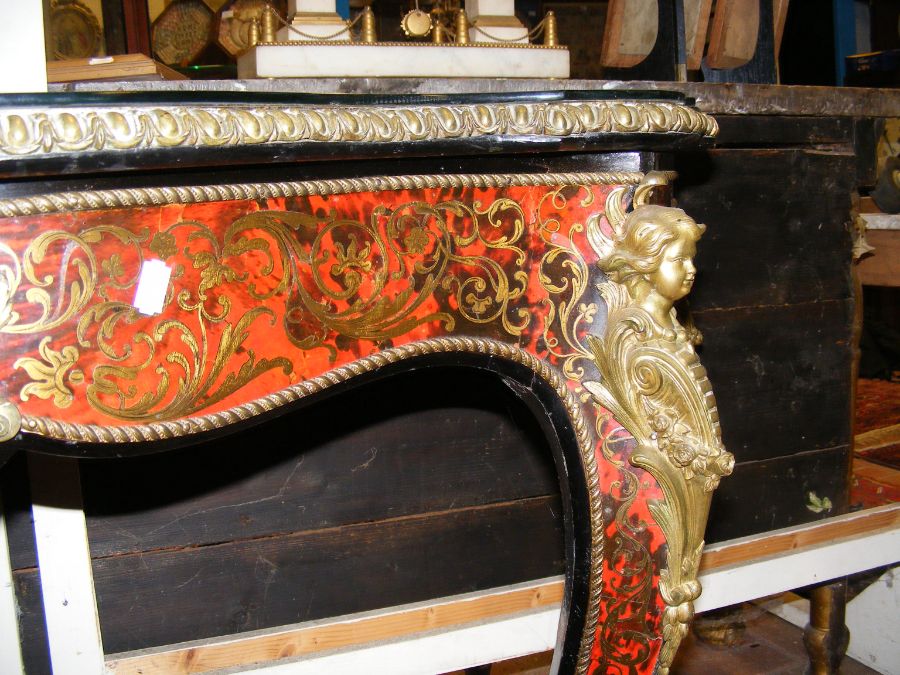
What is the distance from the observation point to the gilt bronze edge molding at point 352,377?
1.45 feet

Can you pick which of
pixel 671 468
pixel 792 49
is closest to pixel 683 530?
pixel 671 468

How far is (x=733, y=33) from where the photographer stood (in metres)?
1.29

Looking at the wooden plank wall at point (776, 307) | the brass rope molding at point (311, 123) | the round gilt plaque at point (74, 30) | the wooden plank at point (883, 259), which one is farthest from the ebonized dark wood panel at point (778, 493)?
the round gilt plaque at point (74, 30)

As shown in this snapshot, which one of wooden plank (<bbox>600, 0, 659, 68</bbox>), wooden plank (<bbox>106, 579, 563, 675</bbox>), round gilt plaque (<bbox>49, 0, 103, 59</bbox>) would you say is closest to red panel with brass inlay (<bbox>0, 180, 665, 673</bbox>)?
wooden plank (<bbox>106, 579, 563, 675</bbox>)

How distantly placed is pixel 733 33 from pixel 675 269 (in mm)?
879

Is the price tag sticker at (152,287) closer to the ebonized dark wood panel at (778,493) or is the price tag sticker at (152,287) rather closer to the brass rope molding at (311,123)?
the brass rope molding at (311,123)

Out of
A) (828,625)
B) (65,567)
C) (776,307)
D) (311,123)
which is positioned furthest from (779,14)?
(65,567)

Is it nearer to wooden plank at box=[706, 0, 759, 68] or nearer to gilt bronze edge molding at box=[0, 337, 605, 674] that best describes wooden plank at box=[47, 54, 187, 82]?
gilt bronze edge molding at box=[0, 337, 605, 674]

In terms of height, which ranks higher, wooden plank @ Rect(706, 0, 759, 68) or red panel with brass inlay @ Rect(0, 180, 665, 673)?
wooden plank @ Rect(706, 0, 759, 68)

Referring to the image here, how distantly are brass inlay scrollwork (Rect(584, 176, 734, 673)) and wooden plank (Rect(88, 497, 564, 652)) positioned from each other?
52 centimetres

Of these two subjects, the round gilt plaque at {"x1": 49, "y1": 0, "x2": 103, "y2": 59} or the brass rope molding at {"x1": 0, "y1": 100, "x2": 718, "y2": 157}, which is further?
the round gilt plaque at {"x1": 49, "y1": 0, "x2": 103, "y2": 59}

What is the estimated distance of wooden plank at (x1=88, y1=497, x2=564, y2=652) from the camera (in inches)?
37.9

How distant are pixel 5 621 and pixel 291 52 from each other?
2.32 ft

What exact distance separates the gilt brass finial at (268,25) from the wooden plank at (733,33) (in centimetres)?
66
